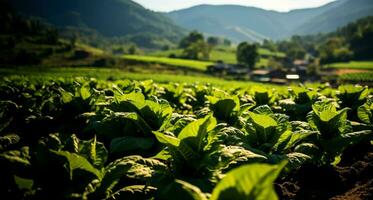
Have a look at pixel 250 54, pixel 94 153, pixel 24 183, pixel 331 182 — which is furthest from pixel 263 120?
pixel 250 54

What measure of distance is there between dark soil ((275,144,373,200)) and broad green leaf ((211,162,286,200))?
7.81 ft

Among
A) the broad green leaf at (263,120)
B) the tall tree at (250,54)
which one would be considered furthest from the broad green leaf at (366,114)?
the tall tree at (250,54)

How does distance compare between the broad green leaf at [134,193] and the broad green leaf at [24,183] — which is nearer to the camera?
the broad green leaf at [24,183]

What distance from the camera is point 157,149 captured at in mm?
4641

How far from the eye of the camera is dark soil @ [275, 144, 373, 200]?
4250 mm

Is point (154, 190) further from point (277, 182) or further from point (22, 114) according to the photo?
point (22, 114)

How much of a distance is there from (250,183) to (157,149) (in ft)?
9.04

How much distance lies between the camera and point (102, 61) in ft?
263

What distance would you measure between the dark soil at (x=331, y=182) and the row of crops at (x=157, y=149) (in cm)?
22

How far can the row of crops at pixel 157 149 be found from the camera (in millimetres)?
2867

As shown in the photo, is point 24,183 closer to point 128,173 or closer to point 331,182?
point 128,173

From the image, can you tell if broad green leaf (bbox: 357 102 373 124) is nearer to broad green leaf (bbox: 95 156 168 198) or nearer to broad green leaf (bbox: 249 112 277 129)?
broad green leaf (bbox: 249 112 277 129)

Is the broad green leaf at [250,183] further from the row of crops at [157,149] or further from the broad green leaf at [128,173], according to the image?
the broad green leaf at [128,173]

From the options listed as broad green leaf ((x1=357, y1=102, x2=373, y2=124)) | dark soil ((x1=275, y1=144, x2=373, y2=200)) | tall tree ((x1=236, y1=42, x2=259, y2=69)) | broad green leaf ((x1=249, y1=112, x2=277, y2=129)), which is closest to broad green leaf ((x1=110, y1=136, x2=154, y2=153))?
broad green leaf ((x1=249, y1=112, x2=277, y2=129))
